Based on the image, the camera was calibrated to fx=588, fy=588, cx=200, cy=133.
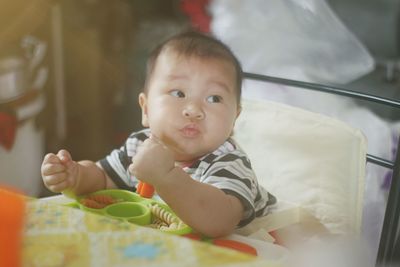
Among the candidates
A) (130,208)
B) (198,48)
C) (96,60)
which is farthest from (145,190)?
(96,60)

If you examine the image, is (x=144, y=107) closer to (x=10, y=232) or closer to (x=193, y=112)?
(x=193, y=112)

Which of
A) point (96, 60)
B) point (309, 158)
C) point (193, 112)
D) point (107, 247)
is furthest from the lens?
point (96, 60)

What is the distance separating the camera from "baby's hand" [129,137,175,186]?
0.41 metres

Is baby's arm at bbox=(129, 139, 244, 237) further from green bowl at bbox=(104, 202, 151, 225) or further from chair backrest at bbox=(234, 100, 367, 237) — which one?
chair backrest at bbox=(234, 100, 367, 237)

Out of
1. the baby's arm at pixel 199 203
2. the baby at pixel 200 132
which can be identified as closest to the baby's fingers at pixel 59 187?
the baby at pixel 200 132

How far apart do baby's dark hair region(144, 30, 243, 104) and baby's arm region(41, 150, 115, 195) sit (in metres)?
0.09

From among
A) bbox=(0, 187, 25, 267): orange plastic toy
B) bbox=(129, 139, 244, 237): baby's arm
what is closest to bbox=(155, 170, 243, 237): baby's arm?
bbox=(129, 139, 244, 237): baby's arm

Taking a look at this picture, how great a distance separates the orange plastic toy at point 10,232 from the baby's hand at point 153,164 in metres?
0.08

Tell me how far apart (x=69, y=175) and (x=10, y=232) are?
15cm

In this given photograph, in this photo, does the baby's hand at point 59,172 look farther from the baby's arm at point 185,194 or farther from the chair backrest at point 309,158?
the chair backrest at point 309,158

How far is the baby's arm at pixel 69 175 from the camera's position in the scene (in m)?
0.48

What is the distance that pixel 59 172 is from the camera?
486 mm

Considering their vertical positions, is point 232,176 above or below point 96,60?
below

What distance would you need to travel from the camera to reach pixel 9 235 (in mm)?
347
